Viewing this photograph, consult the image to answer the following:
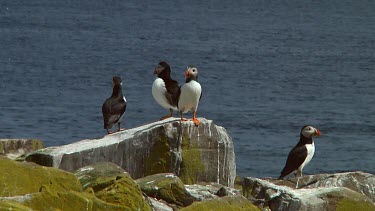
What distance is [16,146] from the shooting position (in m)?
18.7

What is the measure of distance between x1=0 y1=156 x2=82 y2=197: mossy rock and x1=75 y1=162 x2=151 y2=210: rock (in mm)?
391

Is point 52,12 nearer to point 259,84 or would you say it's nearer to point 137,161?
point 259,84

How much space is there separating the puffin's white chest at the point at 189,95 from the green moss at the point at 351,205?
416 centimetres

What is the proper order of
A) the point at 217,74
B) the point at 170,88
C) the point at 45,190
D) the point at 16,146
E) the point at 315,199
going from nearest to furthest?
the point at 45,190 → the point at 315,199 → the point at 16,146 → the point at 170,88 → the point at 217,74

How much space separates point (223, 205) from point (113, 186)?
130 cm

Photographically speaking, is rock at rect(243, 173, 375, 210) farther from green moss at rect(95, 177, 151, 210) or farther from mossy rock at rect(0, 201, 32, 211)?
mossy rock at rect(0, 201, 32, 211)

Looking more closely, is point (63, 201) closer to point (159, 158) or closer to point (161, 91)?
point (159, 158)

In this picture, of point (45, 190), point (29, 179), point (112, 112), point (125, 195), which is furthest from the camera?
point (112, 112)

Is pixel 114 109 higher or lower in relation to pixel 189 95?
lower

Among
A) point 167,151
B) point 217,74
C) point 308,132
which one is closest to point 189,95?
point 167,151

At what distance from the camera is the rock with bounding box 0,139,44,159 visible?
1833 cm

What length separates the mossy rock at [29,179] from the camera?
39.5 ft

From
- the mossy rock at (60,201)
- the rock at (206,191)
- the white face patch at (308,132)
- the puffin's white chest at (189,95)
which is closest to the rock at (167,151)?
the rock at (206,191)

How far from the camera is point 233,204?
1284 centimetres
